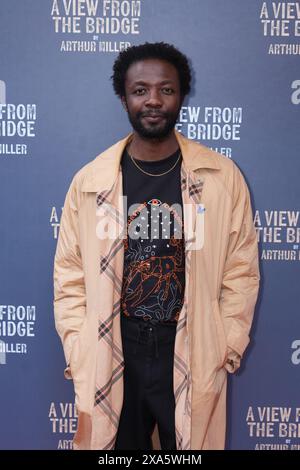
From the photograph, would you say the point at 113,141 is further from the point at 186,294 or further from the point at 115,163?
the point at 186,294

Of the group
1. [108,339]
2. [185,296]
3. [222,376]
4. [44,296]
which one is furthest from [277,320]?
[44,296]

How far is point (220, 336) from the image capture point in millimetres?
1760

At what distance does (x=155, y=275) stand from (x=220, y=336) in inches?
13.1

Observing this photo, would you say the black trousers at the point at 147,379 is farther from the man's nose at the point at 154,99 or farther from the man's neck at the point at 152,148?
the man's nose at the point at 154,99

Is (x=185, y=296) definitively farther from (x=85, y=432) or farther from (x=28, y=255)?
(x=28, y=255)

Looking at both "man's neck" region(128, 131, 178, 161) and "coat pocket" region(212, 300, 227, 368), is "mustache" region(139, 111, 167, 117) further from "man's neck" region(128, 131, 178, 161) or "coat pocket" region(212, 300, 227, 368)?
"coat pocket" region(212, 300, 227, 368)

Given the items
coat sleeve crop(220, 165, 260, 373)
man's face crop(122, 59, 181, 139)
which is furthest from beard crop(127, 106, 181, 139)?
coat sleeve crop(220, 165, 260, 373)

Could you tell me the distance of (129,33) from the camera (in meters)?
2.10

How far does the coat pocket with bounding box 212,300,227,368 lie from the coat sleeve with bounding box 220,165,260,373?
0.10 ft

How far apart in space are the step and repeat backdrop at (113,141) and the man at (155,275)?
1.19ft

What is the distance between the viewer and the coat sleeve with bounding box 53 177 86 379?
5.98ft

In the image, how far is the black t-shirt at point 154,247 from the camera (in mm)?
1677
